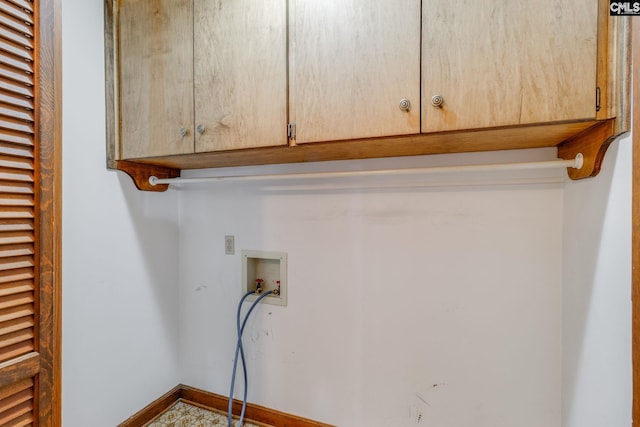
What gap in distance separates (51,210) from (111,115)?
551 mm

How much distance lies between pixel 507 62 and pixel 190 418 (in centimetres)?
202

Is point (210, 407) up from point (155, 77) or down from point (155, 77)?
down

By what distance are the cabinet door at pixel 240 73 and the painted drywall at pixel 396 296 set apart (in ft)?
1.28

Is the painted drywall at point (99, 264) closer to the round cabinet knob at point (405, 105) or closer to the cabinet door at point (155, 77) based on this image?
the cabinet door at point (155, 77)

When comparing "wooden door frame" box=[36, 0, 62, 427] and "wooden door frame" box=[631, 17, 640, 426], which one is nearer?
"wooden door frame" box=[631, 17, 640, 426]

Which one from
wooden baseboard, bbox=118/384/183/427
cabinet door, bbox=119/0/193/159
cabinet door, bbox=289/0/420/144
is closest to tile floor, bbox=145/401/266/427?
wooden baseboard, bbox=118/384/183/427

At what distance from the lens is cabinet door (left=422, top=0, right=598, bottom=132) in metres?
0.78

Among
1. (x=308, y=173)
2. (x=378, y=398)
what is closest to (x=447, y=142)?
(x=308, y=173)

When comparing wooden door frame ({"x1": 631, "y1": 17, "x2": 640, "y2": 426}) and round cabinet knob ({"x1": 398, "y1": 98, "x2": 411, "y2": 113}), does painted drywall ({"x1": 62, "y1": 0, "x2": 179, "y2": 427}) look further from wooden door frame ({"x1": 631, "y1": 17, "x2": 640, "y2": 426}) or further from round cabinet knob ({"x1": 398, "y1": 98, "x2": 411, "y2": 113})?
wooden door frame ({"x1": 631, "y1": 17, "x2": 640, "y2": 426})

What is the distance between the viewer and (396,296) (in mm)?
1313

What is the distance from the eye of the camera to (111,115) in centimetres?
132

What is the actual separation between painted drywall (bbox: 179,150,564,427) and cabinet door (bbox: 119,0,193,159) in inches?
16.5

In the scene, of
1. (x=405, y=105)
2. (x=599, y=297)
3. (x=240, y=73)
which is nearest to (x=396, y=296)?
(x=599, y=297)

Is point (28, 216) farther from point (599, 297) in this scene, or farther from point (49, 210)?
point (599, 297)
